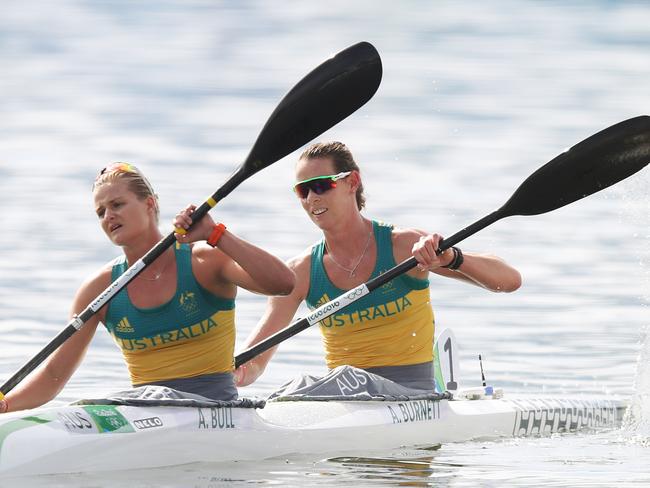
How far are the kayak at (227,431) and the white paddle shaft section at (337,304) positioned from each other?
58 centimetres

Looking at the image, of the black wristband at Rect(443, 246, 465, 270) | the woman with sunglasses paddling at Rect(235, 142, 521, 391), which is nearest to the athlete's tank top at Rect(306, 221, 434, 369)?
the woman with sunglasses paddling at Rect(235, 142, 521, 391)

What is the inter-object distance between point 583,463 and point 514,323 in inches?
365

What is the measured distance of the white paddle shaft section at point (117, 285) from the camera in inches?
302

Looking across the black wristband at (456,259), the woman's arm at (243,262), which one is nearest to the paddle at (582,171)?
the black wristband at (456,259)

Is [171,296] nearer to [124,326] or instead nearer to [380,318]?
[124,326]

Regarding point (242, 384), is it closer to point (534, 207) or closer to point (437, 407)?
point (437, 407)

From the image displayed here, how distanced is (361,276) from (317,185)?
64cm

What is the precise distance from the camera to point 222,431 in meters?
7.44

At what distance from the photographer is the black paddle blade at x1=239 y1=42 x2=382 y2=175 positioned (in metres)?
8.38

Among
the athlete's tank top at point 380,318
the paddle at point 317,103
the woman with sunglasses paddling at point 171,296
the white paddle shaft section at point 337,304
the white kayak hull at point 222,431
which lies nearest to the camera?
the white kayak hull at point 222,431

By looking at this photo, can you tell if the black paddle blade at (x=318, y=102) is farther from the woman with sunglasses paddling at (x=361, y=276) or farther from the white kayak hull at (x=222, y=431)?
the white kayak hull at (x=222, y=431)

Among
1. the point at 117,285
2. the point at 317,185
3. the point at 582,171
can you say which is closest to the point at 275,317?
the point at 317,185

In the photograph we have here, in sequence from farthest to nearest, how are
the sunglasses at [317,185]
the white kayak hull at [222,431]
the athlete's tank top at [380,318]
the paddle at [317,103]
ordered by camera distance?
the athlete's tank top at [380,318]
the sunglasses at [317,185]
the paddle at [317,103]
the white kayak hull at [222,431]

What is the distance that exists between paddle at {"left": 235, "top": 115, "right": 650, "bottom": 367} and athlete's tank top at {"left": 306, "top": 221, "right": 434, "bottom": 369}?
331mm
